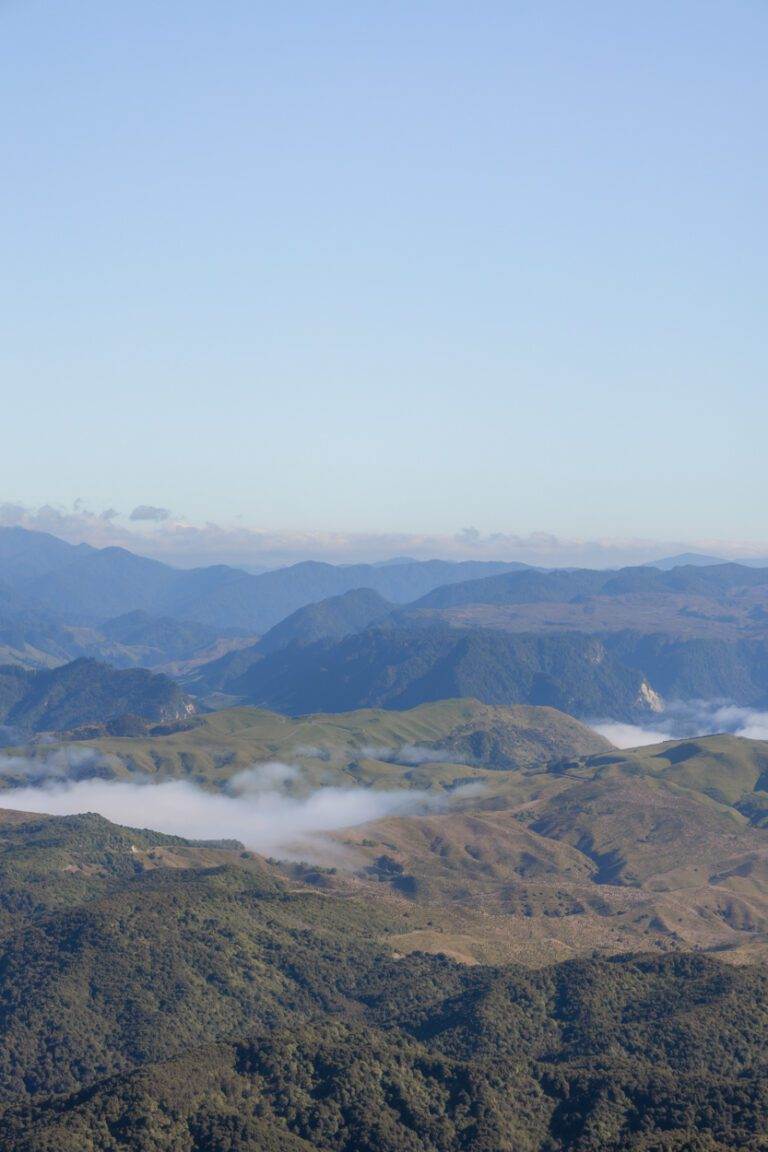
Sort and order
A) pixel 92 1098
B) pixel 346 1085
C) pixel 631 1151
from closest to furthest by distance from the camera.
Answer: pixel 631 1151, pixel 92 1098, pixel 346 1085

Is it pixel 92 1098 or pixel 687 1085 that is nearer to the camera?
pixel 92 1098

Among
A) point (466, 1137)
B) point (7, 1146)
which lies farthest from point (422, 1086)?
point (7, 1146)

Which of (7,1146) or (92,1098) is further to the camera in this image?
(92,1098)

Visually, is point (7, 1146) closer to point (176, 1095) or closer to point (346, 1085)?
point (176, 1095)

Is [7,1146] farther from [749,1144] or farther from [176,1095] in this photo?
[749,1144]

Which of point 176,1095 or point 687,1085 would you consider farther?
point 687,1085

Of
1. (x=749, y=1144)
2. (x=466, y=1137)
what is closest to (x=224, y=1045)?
(x=466, y=1137)

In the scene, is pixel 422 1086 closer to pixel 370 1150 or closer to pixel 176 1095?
pixel 370 1150

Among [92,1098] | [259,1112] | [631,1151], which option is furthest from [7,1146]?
[631,1151]

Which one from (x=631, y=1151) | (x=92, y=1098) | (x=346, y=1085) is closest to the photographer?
(x=631, y=1151)
